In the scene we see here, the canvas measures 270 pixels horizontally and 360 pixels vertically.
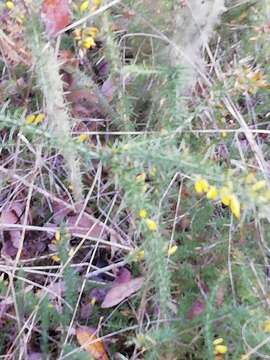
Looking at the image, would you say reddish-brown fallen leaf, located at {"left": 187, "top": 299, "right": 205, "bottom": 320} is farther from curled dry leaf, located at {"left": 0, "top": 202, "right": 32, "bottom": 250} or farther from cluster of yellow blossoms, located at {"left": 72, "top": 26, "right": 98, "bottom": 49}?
cluster of yellow blossoms, located at {"left": 72, "top": 26, "right": 98, "bottom": 49}

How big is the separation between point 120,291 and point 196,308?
0.21 m

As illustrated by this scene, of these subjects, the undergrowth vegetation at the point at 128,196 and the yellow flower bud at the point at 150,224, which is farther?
the undergrowth vegetation at the point at 128,196

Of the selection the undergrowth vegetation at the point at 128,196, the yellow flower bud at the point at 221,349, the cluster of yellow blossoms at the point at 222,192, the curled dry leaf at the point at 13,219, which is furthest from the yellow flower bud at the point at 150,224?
the curled dry leaf at the point at 13,219

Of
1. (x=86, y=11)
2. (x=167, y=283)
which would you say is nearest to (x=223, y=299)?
(x=167, y=283)

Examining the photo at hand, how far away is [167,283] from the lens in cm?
139

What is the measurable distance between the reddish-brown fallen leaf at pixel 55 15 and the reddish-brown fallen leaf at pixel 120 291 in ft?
2.24

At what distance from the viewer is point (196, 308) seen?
60.3 inches

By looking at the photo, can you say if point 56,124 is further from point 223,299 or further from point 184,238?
point 223,299

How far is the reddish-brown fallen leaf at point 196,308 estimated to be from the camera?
1518mm

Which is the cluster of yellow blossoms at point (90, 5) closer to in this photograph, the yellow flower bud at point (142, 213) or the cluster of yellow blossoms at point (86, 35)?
the cluster of yellow blossoms at point (86, 35)

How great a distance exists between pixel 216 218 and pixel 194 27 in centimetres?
51

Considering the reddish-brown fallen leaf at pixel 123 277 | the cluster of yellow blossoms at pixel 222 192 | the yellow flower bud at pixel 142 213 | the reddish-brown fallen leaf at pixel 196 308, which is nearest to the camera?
the cluster of yellow blossoms at pixel 222 192

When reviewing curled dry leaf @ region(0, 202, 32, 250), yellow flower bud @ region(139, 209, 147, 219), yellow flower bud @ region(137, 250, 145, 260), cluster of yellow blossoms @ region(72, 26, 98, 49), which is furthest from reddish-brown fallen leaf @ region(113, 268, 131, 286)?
cluster of yellow blossoms @ region(72, 26, 98, 49)

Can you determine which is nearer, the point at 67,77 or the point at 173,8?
the point at 173,8
